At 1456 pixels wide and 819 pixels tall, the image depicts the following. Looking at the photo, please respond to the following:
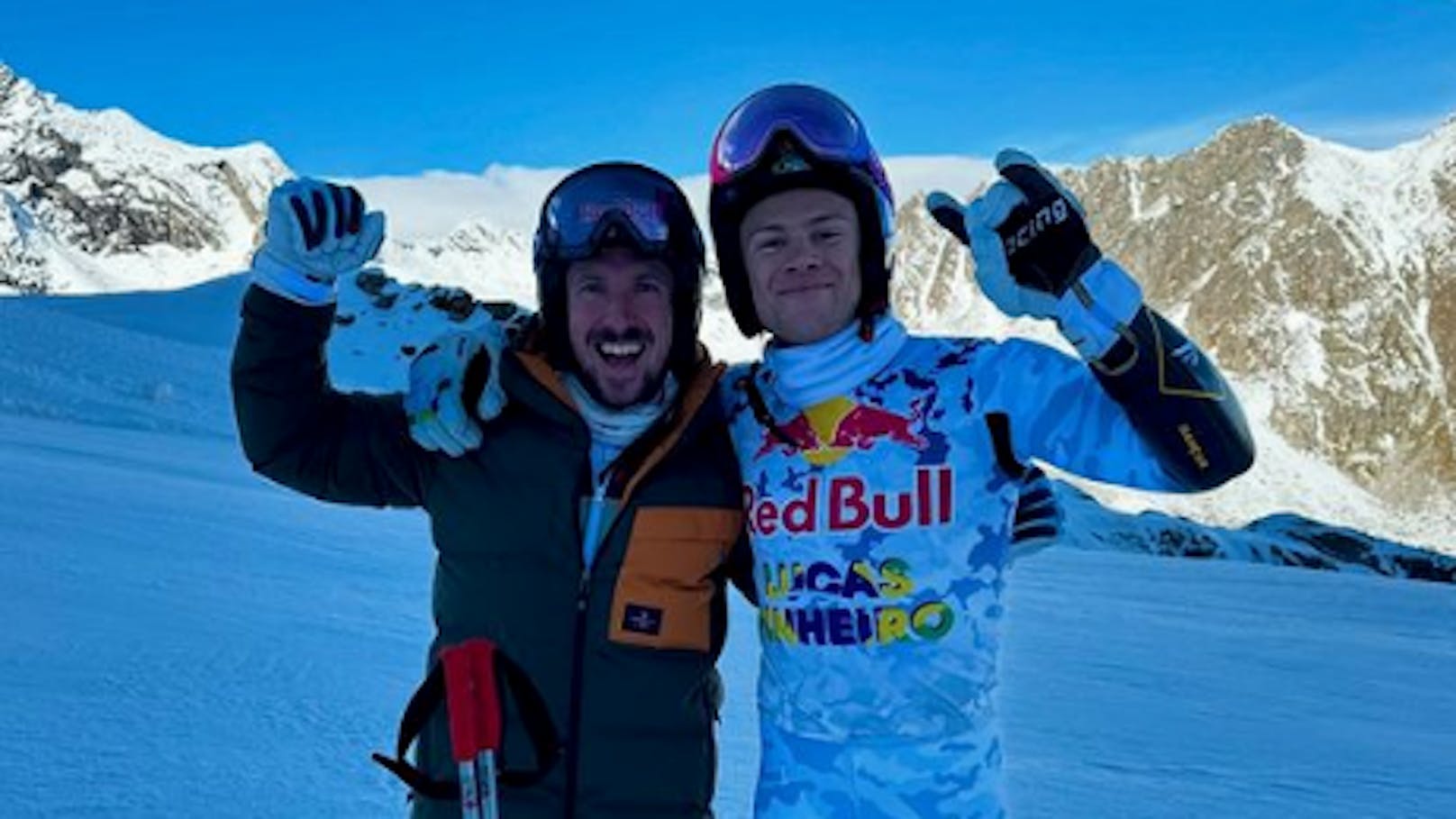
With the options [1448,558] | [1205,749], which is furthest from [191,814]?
[1448,558]

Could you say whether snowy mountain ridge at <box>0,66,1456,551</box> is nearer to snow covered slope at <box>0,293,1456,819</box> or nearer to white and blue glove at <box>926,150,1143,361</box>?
snow covered slope at <box>0,293,1456,819</box>

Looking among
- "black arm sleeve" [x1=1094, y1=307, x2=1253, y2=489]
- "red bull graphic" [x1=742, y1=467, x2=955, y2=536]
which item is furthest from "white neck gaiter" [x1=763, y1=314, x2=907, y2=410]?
"black arm sleeve" [x1=1094, y1=307, x2=1253, y2=489]

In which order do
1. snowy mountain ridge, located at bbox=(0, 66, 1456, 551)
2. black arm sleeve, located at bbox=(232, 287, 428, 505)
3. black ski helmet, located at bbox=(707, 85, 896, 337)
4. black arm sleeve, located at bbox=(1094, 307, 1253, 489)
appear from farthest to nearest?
snowy mountain ridge, located at bbox=(0, 66, 1456, 551) → black ski helmet, located at bbox=(707, 85, 896, 337) → black arm sleeve, located at bbox=(232, 287, 428, 505) → black arm sleeve, located at bbox=(1094, 307, 1253, 489)

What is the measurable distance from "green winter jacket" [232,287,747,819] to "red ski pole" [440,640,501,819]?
0.57ft

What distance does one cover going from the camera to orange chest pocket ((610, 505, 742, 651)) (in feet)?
8.51

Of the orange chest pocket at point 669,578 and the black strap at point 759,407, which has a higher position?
the black strap at point 759,407

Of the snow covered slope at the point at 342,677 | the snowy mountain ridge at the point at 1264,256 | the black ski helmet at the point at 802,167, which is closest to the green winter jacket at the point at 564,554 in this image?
the black ski helmet at the point at 802,167

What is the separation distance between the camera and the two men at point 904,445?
230 centimetres

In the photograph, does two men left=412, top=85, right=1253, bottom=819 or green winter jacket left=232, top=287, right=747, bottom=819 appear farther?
green winter jacket left=232, top=287, right=747, bottom=819

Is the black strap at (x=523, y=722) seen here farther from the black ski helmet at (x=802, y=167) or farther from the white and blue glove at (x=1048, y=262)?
the white and blue glove at (x=1048, y=262)

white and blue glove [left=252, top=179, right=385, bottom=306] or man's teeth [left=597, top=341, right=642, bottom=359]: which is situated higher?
white and blue glove [left=252, top=179, right=385, bottom=306]

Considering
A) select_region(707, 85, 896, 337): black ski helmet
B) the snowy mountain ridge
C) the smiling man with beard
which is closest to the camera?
the smiling man with beard

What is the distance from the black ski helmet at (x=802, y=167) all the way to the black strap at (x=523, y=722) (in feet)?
3.40

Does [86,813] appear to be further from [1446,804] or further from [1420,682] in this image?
[1420,682]
